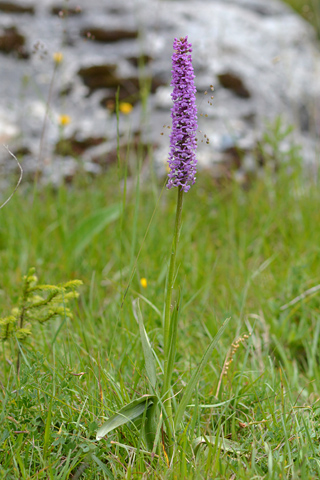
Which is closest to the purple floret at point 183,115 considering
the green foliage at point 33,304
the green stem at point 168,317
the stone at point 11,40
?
the green stem at point 168,317

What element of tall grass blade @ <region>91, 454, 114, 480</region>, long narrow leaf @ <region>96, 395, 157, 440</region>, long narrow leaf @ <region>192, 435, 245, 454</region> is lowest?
tall grass blade @ <region>91, 454, 114, 480</region>

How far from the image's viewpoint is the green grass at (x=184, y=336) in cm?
114

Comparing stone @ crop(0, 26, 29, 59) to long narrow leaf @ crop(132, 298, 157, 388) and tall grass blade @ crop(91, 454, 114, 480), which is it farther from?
tall grass blade @ crop(91, 454, 114, 480)

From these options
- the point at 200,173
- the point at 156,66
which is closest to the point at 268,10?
the point at 156,66

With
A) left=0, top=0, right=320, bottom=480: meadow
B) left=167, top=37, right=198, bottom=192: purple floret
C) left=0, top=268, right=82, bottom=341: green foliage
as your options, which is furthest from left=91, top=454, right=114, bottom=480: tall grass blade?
left=167, top=37, right=198, bottom=192: purple floret

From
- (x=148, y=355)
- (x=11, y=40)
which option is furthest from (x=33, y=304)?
(x=11, y=40)

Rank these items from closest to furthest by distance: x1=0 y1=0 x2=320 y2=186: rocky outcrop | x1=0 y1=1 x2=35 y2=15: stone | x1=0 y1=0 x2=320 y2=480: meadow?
x1=0 y1=0 x2=320 y2=480: meadow
x1=0 y1=0 x2=320 y2=186: rocky outcrop
x1=0 y1=1 x2=35 y2=15: stone

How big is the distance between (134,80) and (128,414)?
384cm

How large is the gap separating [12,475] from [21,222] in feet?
6.65

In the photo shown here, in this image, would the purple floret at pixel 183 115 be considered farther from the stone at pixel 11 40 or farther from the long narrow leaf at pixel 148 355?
the stone at pixel 11 40

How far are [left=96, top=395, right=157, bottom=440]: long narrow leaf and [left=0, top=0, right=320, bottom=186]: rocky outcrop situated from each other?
2745mm

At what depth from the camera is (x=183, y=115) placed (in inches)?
41.7

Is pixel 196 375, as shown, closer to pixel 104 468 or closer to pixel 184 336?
pixel 104 468

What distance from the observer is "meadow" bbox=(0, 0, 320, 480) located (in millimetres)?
1142
